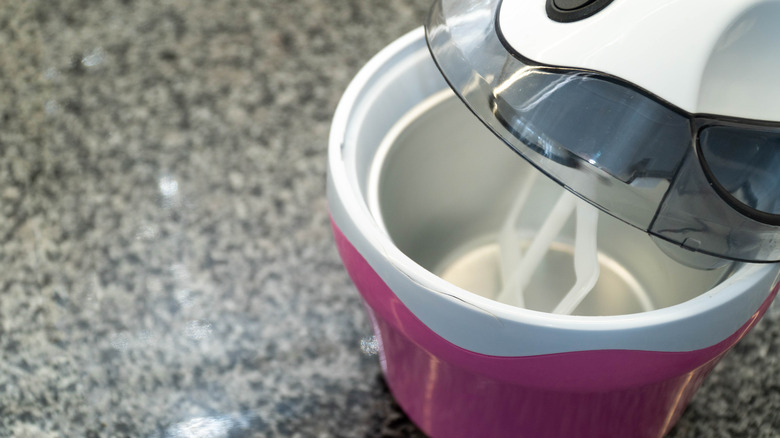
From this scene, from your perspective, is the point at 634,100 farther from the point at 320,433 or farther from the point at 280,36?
the point at 280,36

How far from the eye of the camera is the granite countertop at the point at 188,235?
63 centimetres

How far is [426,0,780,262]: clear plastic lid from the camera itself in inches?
15.3

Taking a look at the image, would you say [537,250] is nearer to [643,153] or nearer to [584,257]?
[584,257]

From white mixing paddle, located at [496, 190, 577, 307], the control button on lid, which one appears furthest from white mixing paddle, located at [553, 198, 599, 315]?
the control button on lid

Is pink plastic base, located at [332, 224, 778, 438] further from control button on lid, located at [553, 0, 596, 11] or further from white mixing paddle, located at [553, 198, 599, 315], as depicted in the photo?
control button on lid, located at [553, 0, 596, 11]

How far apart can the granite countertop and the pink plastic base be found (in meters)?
0.10

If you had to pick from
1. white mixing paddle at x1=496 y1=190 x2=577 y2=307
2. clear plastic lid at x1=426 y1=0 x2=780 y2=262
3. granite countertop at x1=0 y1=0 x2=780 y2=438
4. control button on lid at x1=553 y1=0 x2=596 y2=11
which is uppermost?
control button on lid at x1=553 y1=0 x2=596 y2=11

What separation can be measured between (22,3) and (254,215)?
0.48 m

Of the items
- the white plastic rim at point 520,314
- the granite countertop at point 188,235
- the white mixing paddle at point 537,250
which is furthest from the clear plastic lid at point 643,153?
the granite countertop at point 188,235

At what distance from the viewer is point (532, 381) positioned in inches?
17.0

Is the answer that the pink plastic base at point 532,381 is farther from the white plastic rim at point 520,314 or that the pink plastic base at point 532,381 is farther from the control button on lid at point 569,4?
the control button on lid at point 569,4

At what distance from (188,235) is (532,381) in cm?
42

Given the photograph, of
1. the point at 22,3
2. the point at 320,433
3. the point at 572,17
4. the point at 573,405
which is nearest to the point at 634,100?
the point at 572,17

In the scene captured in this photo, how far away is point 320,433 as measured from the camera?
61 cm
